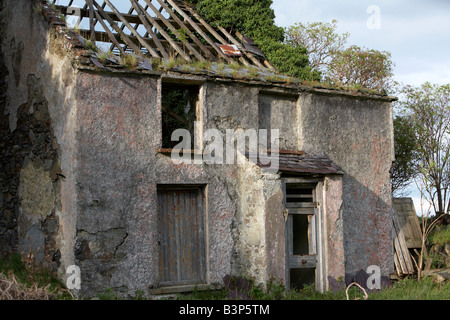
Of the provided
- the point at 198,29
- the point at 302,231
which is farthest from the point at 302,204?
the point at 198,29

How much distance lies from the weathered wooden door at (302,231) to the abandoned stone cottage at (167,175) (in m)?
0.03

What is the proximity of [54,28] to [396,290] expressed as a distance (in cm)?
805

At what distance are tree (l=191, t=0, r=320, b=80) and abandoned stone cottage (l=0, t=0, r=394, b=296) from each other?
2.82m

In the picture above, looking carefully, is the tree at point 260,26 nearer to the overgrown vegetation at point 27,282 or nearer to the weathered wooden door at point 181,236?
the weathered wooden door at point 181,236

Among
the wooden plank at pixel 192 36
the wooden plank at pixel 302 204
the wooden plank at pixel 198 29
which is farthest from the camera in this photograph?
the wooden plank at pixel 198 29

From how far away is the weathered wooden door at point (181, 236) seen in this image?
9.69 meters

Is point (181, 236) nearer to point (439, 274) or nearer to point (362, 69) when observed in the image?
point (439, 274)

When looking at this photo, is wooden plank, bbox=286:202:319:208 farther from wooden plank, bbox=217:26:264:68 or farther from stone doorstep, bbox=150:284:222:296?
wooden plank, bbox=217:26:264:68

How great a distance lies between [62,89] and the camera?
31.1 feet

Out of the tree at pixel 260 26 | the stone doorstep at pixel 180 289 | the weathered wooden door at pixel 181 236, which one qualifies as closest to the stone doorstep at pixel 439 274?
the stone doorstep at pixel 180 289

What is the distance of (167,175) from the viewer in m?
9.65

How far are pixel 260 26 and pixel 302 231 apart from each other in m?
6.98

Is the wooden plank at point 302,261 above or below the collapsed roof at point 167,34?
below
